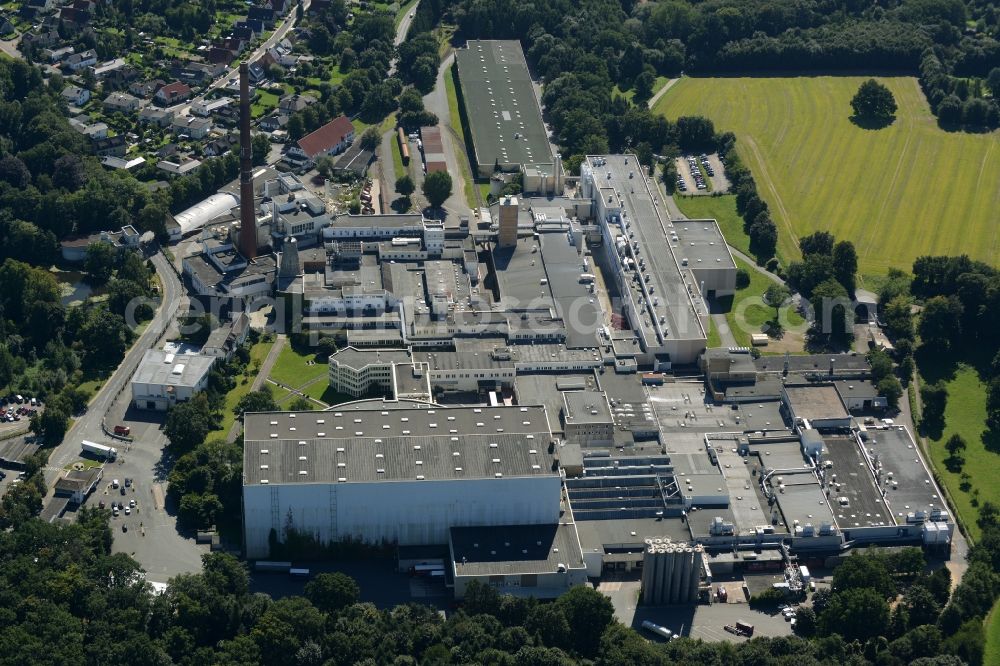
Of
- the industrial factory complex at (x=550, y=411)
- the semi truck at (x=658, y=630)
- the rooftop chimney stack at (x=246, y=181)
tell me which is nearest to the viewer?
the semi truck at (x=658, y=630)

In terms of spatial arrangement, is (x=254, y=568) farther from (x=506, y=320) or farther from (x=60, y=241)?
(x=60, y=241)

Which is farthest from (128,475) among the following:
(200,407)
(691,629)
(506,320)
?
(691,629)

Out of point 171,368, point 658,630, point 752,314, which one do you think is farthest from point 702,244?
point 171,368

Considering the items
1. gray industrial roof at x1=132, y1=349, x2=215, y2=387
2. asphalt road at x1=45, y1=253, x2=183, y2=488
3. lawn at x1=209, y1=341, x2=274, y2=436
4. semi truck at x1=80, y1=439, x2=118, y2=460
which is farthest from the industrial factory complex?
semi truck at x1=80, y1=439, x2=118, y2=460

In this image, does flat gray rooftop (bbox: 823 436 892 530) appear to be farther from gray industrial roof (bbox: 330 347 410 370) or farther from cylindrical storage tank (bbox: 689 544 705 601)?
gray industrial roof (bbox: 330 347 410 370)

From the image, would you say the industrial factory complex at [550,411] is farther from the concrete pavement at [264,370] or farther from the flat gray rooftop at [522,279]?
the concrete pavement at [264,370]

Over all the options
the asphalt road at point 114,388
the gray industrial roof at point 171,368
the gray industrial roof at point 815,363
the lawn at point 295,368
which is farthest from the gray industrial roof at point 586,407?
the asphalt road at point 114,388
